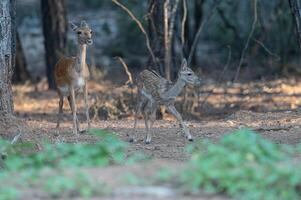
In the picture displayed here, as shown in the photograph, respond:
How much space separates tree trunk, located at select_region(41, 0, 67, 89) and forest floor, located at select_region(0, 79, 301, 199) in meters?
0.75

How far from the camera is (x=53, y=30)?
64.7ft

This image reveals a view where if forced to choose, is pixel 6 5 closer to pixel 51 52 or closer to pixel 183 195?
pixel 183 195

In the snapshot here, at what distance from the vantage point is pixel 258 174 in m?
6.96

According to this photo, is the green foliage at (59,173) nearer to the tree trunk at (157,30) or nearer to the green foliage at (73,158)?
the green foliage at (73,158)

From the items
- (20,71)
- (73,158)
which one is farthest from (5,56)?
(20,71)

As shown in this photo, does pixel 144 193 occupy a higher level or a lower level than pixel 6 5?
lower

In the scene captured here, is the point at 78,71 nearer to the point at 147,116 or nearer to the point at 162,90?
the point at 147,116

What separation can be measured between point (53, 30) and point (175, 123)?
659 cm

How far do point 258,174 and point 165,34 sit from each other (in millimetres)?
8171

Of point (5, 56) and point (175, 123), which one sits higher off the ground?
point (5, 56)

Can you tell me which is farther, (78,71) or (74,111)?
(78,71)

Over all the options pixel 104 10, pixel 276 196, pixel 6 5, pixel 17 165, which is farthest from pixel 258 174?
A: pixel 104 10

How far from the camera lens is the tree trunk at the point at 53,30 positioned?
19.6 metres

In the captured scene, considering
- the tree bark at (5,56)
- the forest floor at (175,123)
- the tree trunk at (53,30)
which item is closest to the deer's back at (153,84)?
the forest floor at (175,123)
